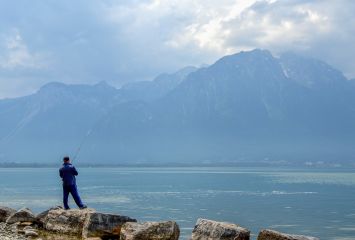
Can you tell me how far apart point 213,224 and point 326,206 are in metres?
53.0

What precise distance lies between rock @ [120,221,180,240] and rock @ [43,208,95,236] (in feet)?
7.38

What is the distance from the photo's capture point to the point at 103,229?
22.4 metres

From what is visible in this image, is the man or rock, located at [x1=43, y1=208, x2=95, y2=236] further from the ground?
the man

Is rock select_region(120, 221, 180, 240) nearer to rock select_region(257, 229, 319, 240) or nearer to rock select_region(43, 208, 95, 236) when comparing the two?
rock select_region(43, 208, 95, 236)

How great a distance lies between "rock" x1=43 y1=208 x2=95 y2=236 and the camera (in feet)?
77.2

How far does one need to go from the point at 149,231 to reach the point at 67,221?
4504mm

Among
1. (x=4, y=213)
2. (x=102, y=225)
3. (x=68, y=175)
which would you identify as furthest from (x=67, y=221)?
(x=4, y=213)

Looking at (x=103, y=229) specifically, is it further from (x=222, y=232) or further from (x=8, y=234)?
(x=222, y=232)

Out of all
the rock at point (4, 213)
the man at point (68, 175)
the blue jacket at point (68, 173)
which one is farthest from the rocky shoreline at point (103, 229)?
the rock at point (4, 213)

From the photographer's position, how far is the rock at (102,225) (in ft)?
73.0

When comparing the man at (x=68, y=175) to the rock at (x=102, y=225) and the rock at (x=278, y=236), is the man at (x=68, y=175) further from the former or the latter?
the rock at (x=278, y=236)

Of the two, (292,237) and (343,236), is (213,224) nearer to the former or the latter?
(292,237)

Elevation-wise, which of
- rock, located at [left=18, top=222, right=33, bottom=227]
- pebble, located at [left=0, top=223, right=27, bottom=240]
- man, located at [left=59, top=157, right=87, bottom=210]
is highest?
man, located at [left=59, top=157, right=87, bottom=210]

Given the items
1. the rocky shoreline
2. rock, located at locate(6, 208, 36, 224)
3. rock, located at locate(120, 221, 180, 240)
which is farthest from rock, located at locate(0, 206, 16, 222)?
rock, located at locate(120, 221, 180, 240)
